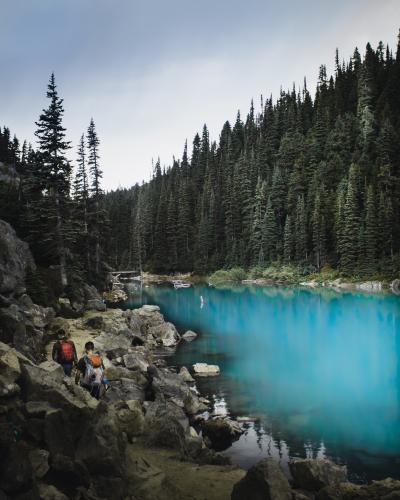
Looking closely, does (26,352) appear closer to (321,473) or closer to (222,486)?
(222,486)

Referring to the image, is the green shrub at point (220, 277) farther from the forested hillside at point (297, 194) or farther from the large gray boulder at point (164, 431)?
the large gray boulder at point (164, 431)

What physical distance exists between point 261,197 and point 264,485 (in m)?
95.7

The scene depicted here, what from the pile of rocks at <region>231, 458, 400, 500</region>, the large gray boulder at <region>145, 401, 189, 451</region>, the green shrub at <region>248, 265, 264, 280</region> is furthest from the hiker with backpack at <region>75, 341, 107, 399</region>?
the green shrub at <region>248, 265, 264, 280</region>

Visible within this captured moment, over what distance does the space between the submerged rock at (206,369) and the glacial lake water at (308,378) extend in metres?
0.63

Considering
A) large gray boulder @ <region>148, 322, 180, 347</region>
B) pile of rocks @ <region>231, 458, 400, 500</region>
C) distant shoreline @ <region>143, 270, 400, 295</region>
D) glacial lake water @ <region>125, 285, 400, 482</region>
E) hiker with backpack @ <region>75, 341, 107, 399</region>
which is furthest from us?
distant shoreline @ <region>143, 270, 400, 295</region>

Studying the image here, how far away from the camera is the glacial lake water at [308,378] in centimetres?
1390

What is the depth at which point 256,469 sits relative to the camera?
311 inches

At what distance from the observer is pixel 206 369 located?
74.1 feet

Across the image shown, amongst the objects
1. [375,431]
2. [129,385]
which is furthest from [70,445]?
[375,431]

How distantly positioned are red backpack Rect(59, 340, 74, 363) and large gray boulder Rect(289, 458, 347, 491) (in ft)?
23.4

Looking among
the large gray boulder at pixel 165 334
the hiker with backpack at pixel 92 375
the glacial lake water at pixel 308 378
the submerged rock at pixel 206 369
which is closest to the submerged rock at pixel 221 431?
the glacial lake water at pixel 308 378

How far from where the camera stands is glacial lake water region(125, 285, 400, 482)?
45.6 ft

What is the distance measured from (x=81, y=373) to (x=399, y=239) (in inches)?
2589

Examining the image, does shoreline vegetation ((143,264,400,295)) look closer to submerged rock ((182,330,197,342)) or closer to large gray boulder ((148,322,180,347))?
submerged rock ((182,330,197,342))
